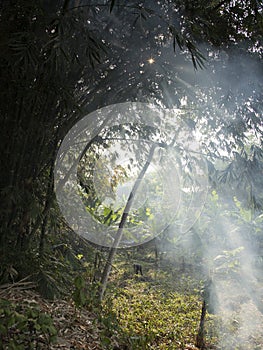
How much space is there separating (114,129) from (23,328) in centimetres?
204

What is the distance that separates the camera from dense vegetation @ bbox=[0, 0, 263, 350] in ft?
4.77

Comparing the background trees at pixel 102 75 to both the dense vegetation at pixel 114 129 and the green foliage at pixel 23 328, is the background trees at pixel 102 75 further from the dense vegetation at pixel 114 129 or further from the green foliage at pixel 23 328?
the green foliage at pixel 23 328

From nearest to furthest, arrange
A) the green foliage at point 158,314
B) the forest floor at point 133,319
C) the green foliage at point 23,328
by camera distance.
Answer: the green foliage at point 23,328 → the forest floor at point 133,319 → the green foliage at point 158,314

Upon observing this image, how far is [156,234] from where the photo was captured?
604 cm

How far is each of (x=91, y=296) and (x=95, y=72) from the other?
1195 millimetres

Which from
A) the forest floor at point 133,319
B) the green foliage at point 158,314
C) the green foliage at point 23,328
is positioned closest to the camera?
the green foliage at point 23,328

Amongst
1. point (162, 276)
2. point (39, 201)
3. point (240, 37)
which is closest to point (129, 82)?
point (240, 37)

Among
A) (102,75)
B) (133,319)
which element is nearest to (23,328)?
(102,75)

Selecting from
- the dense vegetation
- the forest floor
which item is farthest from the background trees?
the forest floor

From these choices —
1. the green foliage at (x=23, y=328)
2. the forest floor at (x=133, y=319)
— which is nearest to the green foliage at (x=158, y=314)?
the forest floor at (x=133, y=319)

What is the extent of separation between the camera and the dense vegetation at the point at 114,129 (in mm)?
1455

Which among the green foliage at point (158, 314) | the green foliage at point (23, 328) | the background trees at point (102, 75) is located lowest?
the green foliage at point (158, 314)

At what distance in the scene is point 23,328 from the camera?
1.22m

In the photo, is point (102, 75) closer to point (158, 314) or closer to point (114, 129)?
point (114, 129)
